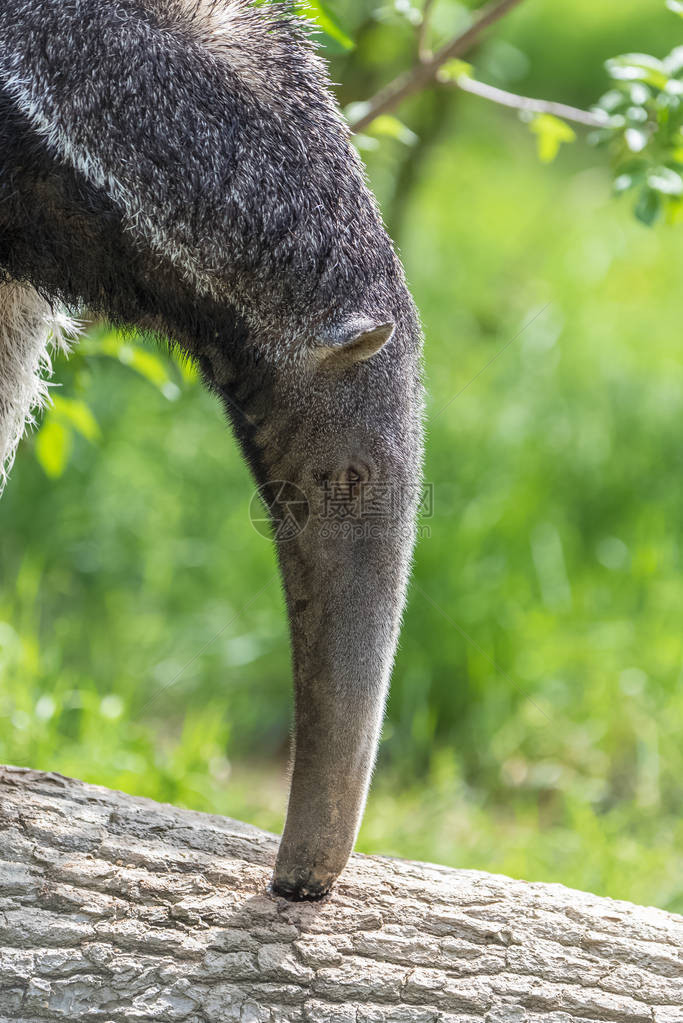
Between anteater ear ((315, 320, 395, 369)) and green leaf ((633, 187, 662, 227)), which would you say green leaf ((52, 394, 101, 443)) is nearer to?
anteater ear ((315, 320, 395, 369))

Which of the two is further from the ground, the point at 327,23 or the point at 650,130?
the point at 650,130

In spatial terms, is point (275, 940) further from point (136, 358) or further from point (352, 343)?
point (136, 358)

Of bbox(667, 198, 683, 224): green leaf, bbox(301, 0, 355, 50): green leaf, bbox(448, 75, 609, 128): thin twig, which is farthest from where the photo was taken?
bbox(448, 75, 609, 128): thin twig

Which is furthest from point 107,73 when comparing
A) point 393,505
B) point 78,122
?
point 393,505

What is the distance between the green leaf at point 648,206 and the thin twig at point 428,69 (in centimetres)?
82

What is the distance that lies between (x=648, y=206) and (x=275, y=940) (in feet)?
6.95

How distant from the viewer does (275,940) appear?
2367 millimetres

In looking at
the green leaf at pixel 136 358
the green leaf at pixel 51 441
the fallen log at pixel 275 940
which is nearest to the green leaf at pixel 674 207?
the green leaf at pixel 136 358

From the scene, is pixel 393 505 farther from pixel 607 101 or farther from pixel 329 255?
pixel 607 101

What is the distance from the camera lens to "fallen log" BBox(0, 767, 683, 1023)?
2.27 meters

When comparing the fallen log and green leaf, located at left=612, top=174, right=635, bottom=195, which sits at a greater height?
green leaf, located at left=612, top=174, right=635, bottom=195

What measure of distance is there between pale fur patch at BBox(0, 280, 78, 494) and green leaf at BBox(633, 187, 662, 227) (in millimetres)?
1569

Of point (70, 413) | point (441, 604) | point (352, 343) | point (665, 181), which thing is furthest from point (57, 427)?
point (441, 604)

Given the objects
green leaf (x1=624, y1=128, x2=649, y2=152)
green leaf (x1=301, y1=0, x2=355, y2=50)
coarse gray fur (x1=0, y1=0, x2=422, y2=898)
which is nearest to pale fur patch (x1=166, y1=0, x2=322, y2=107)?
coarse gray fur (x1=0, y1=0, x2=422, y2=898)
